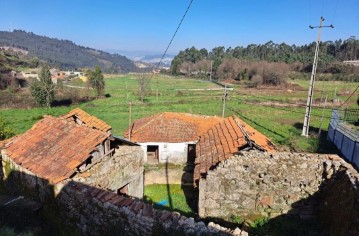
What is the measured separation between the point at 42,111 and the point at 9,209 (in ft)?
115

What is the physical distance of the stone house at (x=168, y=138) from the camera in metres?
16.2

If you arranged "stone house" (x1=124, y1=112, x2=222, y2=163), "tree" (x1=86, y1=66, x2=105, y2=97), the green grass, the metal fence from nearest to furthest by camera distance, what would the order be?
the green grass < "stone house" (x1=124, y1=112, x2=222, y2=163) < the metal fence < "tree" (x1=86, y1=66, x2=105, y2=97)

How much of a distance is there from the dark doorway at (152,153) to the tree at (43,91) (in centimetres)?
3189

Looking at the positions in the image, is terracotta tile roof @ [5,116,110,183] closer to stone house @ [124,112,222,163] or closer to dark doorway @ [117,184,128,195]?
dark doorway @ [117,184,128,195]

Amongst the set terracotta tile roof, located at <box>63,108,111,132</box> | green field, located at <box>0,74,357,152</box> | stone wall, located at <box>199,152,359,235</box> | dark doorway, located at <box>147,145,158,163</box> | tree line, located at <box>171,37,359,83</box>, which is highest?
tree line, located at <box>171,37,359,83</box>

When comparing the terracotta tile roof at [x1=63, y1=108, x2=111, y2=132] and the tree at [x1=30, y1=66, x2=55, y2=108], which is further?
the tree at [x1=30, y1=66, x2=55, y2=108]

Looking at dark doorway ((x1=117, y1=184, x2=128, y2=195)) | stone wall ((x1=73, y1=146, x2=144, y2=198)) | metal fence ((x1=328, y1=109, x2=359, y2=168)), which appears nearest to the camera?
stone wall ((x1=73, y1=146, x2=144, y2=198))

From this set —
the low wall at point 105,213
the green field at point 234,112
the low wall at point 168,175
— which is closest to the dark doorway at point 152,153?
the low wall at point 168,175

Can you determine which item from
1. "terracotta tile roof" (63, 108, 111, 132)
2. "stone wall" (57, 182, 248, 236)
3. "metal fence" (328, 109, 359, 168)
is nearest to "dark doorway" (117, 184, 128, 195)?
"stone wall" (57, 182, 248, 236)

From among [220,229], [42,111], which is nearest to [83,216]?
[220,229]

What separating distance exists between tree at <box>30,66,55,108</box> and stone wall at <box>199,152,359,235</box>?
3900cm

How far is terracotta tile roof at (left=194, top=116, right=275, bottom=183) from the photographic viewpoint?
11.5 m

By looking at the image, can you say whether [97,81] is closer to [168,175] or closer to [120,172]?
[168,175]

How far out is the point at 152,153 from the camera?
16641mm
